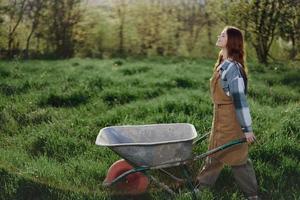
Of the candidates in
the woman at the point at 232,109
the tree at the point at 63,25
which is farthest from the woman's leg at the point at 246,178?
the tree at the point at 63,25

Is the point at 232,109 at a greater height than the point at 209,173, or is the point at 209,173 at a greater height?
the point at 232,109

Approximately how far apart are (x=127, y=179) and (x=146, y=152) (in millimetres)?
534

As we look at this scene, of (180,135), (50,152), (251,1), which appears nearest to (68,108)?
(50,152)

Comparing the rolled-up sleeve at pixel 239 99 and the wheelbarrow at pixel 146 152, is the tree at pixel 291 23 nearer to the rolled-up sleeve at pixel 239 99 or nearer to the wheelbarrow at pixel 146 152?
the wheelbarrow at pixel 146 152

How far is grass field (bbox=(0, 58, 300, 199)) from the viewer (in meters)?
4.98

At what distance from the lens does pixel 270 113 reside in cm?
720

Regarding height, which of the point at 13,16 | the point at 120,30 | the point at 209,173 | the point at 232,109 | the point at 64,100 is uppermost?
the point at 232,109

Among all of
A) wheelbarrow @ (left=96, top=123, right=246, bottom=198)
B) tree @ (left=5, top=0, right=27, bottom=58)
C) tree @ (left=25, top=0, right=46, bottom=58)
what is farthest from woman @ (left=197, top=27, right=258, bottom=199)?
tree @ (left=25, top=0, right=46, bottom=58)

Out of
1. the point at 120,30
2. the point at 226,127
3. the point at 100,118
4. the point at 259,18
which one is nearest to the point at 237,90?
the point at 226,127

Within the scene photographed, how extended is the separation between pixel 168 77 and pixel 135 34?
695 cm

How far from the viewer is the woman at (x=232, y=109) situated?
429 cm

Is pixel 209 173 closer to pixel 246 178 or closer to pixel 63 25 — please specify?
pixel 246 178

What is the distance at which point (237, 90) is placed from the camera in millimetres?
4281

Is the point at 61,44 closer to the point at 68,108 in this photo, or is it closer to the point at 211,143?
the point at 68,108
